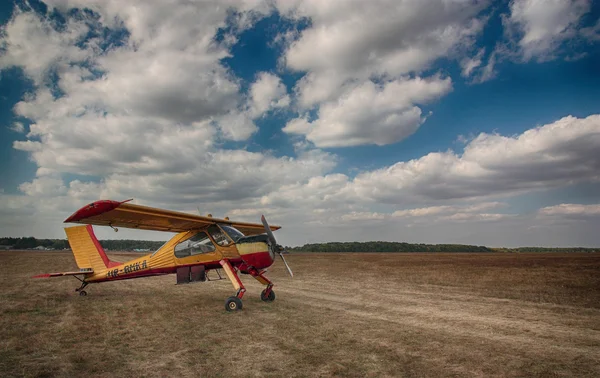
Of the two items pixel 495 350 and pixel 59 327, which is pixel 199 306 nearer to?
pixel 59 327

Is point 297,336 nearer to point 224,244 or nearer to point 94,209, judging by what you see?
point 224,244

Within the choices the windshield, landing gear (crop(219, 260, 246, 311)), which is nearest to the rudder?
the windshield

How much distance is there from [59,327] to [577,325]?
12769 millimetres

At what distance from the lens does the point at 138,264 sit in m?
11.4

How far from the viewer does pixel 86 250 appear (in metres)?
12.1

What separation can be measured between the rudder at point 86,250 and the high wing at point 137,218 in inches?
106

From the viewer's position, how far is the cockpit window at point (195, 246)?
35.8ft

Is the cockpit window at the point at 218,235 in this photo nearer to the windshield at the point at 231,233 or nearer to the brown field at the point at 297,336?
the windshield at the point at 231,233

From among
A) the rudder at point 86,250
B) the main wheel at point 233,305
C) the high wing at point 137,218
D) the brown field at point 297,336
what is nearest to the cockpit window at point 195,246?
the high wing at point 137,218

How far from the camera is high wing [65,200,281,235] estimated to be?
7793 millimetres

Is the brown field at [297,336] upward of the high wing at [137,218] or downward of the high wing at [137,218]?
downward

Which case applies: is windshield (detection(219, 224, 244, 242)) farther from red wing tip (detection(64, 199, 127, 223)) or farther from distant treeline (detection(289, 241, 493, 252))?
distant treeline (detection(289, 241, 493, 252))

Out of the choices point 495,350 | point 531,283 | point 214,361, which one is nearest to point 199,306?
point 214,361

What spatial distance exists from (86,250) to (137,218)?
15.5ft
